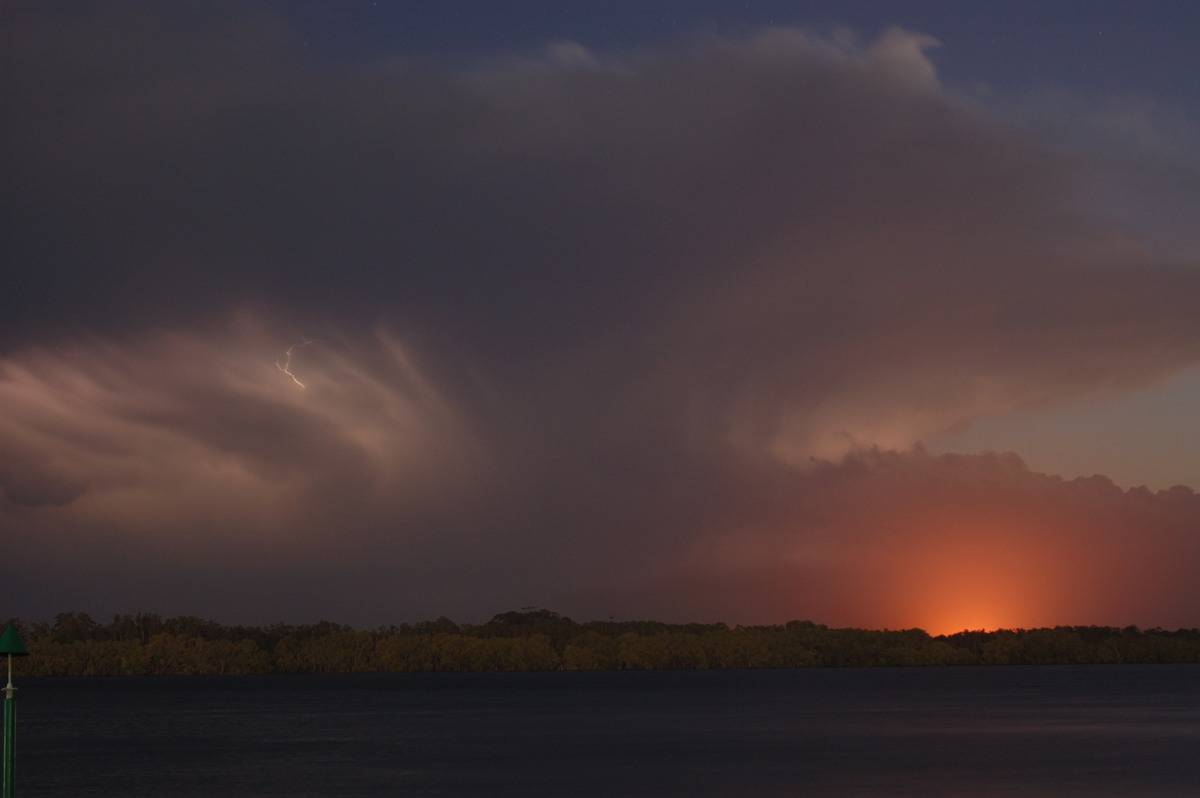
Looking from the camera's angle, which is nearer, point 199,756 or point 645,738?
point 199,756

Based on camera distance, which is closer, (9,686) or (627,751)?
(9,686)

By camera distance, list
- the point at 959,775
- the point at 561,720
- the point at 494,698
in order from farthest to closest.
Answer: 1. the point at 494,698
2. the point at 561,720
3. the point at 959,775

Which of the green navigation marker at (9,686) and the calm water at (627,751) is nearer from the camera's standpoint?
the green navigation marker at (9,686)

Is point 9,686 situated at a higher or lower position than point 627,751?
higher

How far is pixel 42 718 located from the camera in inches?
5738

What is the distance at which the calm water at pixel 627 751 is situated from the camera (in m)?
60.4

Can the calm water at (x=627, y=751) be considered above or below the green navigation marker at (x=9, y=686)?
below

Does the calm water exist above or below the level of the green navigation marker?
below

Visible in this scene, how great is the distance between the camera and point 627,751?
82.5 meters

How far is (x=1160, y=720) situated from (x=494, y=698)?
343 ft

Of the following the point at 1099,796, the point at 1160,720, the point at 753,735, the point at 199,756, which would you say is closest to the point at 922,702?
the point at 1160,720

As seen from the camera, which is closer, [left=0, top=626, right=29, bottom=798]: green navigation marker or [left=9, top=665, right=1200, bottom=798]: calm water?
[left=0, top=626, right=29, bottom=798]: green navigation marker

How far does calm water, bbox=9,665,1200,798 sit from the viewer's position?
198ft

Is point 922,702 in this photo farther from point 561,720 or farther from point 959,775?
point 959,775
